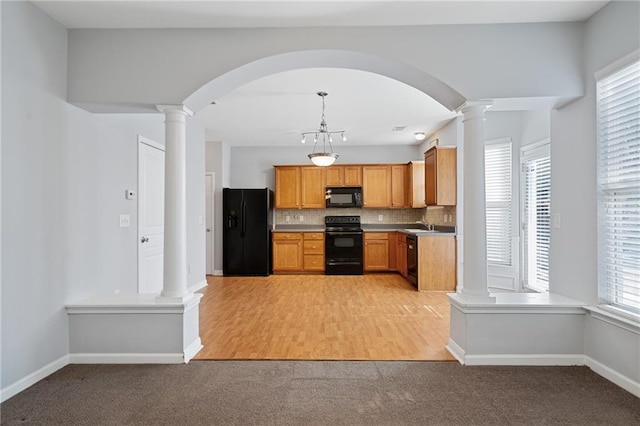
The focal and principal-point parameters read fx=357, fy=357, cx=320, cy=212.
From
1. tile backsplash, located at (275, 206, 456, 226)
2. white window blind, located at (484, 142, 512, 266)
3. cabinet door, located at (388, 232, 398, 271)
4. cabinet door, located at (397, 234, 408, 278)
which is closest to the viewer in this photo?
white window blind, located at (484, 142, 512, 266)

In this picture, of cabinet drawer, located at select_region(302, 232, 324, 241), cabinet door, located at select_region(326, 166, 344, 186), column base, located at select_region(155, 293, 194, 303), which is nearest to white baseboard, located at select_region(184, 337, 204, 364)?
column base, located at select_region(155, 293, 194, 303)

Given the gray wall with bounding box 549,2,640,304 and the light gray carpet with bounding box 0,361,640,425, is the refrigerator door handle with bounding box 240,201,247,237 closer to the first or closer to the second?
the light gray carpet with bounding box 0,361,640,425

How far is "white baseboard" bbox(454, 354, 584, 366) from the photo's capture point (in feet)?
8.79

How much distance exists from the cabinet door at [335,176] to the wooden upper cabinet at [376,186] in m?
0.44

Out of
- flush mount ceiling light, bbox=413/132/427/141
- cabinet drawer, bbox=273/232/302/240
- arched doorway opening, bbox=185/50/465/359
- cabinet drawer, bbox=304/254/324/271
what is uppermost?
flush mount ceiling light, bbox=413/132/427/141

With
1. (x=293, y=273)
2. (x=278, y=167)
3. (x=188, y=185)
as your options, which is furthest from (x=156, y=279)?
(x=278, y=167)

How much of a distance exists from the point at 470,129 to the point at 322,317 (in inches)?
95.3

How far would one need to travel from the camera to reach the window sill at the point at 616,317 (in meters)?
2.27

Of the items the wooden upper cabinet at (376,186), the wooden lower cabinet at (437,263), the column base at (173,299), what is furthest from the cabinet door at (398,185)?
the column base at (173,299)

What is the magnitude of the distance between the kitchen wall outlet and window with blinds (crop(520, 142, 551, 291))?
15.8ft

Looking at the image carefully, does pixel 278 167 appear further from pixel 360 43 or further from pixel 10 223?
pixel 10 223

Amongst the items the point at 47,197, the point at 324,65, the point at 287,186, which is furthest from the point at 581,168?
the point at 287,186

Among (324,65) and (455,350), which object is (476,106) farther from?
(455,350)

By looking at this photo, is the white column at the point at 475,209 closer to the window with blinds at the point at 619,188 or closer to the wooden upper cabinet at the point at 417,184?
the window with blinds at the point at 619,188
